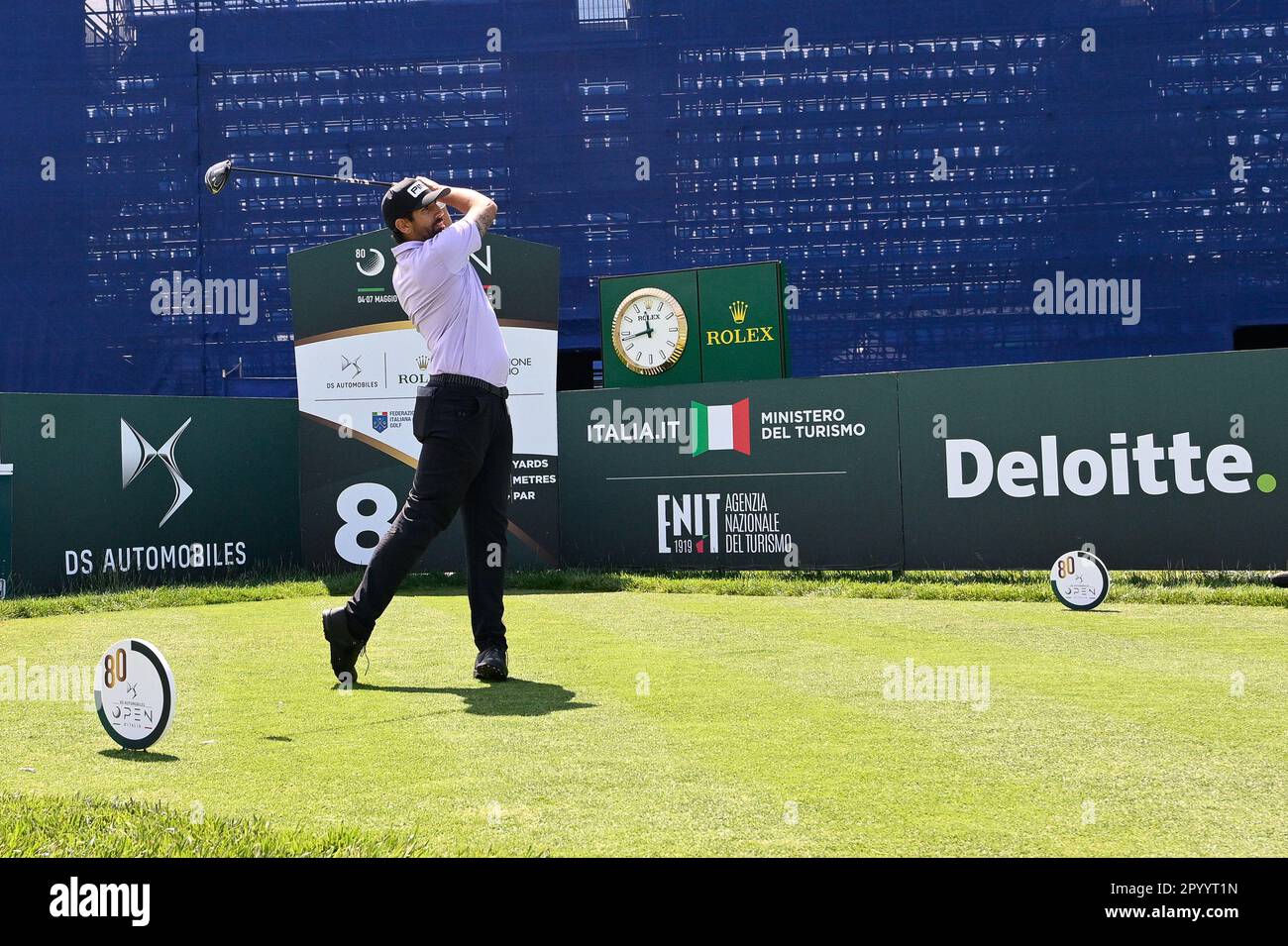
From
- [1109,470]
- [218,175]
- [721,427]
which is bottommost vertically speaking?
[1109,470]

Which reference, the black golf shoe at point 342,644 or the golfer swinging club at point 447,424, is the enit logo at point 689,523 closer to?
the golfer swinging club at point 447,424

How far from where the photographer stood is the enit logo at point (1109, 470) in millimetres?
9562

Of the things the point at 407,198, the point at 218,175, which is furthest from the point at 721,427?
the point at 407,198

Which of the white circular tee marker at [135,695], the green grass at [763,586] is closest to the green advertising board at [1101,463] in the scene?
the green grass at [763,586]

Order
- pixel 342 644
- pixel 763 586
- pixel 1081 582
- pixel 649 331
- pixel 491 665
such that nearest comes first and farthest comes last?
pixel 342 644, pixel 491 665, pixel 1081 582, pixel 763 586, pixel 649 331

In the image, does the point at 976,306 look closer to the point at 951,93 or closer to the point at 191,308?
the point at 951,93

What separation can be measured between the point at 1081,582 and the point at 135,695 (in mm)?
5959

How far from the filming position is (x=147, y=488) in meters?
10.8

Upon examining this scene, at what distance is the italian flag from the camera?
10.9 metres

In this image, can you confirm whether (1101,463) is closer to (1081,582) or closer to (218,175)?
(1081,582)

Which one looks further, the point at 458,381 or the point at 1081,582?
the point at 1081,582

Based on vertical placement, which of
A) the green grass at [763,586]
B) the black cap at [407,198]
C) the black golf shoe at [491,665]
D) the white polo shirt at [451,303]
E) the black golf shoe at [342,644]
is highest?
the black cap at [407,198]

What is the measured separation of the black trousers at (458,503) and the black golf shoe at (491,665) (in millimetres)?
39

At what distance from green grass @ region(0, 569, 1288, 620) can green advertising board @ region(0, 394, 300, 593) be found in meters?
0.43
